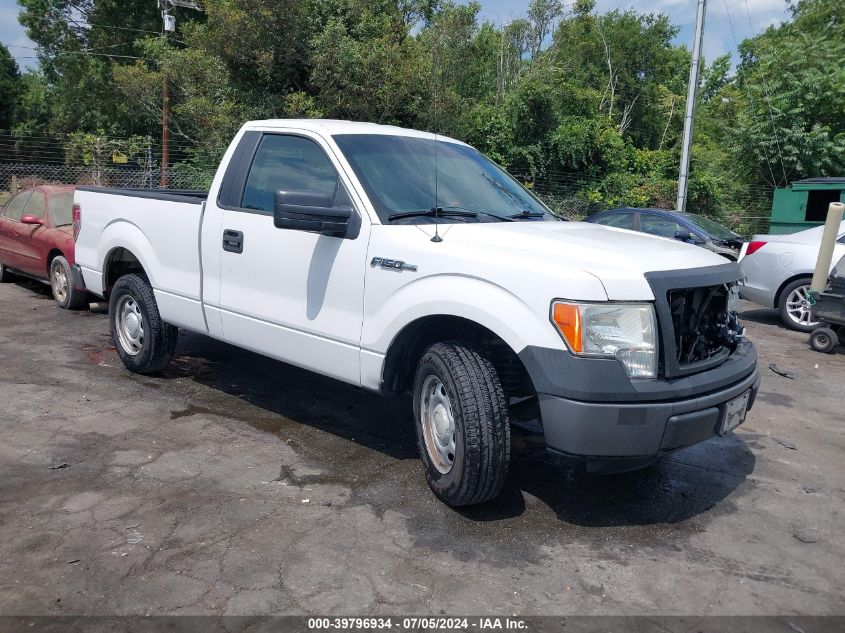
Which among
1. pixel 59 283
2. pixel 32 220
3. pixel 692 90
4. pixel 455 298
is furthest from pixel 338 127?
pixel 692 90

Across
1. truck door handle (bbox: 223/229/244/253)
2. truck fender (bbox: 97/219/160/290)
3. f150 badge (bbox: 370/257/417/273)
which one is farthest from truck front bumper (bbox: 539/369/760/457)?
truck fender (bbox: 97/219/160/290)

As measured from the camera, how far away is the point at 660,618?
3.26 m

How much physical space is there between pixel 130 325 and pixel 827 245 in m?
7.23

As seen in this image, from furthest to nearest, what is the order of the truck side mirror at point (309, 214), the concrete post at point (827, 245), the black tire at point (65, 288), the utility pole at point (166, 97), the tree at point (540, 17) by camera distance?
the tree at point (540, 17) < the utility pole at point (166, 97) < the black tire at point (65, 288) < the concrete post at point (827, 245) < the truck side mirror at point (309, 214)

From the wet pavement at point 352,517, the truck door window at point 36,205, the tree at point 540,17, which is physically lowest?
the wet pavement at point 352,517

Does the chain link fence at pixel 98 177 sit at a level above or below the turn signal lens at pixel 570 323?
below

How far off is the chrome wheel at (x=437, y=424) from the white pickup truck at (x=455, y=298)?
10 millimetres

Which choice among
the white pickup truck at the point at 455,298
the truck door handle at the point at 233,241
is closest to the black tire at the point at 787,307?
the white pickup truck at the point at 455,298

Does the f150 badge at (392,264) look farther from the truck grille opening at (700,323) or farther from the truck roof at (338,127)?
the truck grille opening at (700,323)

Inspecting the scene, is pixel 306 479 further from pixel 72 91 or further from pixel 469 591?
pixel 72 91

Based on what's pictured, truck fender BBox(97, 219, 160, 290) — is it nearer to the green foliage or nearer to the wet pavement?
the wet pavement

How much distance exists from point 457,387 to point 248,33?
57.4 feet

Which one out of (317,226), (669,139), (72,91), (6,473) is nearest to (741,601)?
(317,226)

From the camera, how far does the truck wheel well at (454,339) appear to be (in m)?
4.26
